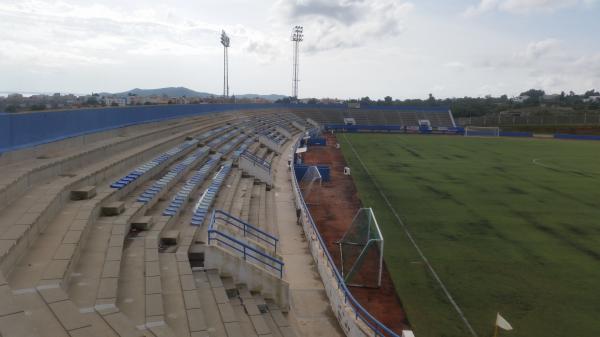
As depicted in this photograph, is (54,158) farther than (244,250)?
Yes

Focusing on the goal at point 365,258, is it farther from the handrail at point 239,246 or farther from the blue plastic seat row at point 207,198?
the blue plastic seat row at point 207,198

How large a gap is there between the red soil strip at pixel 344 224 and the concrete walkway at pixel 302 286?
1.16m

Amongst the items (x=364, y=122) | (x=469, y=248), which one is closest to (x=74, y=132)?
(x=469, y=248)

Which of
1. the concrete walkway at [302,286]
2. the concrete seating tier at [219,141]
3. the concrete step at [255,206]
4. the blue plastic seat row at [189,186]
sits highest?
the concrete seating tier at [219,141]

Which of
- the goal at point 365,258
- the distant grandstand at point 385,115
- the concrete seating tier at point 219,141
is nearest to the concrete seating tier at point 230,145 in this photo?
the concrete seating tier at point 219,141

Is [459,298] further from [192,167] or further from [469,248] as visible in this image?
[192,167]

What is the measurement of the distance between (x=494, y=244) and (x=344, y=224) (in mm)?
6307

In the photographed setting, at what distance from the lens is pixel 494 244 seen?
16.9 m

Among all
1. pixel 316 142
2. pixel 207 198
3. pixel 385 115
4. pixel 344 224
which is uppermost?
pixel 385 115

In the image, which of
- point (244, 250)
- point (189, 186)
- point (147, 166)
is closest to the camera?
point (244, 250)

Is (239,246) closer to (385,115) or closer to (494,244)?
(494,244)

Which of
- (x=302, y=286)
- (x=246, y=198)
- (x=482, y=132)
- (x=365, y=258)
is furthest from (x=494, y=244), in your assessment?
(x=482, y=132)

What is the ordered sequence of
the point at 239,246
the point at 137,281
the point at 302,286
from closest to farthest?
the point at 137,281
the point at 239,246
the point at 302,286

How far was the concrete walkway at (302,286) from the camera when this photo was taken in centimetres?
1039
